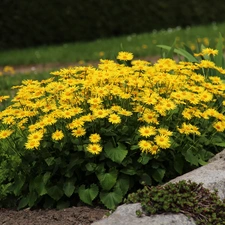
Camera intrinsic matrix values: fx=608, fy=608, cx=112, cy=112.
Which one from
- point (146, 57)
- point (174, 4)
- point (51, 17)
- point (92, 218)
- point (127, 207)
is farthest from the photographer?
point (174, 4)

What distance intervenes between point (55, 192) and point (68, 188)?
88 mm

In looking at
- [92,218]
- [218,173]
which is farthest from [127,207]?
[218,173]

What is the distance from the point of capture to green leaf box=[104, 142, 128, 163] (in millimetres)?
3596

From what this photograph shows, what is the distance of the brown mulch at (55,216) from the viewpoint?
3.47 m

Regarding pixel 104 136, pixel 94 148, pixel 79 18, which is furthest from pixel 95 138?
pixel 79 18

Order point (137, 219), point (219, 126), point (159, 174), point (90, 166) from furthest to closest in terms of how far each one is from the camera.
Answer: point (219, 126), point (159, 174), point (90, 166), point (137, 219)

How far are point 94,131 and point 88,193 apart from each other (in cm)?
38

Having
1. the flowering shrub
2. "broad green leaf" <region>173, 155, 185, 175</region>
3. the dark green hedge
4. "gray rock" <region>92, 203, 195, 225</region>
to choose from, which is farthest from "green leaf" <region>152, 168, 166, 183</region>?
the dark green hedge

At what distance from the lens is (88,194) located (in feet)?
11.9

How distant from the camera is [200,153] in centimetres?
392

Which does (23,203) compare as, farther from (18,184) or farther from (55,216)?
(55,216)

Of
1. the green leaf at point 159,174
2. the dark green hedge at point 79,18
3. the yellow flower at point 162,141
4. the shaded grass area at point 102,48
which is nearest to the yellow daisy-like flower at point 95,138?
the yellow flower at point 162,141

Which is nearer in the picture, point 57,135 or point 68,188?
point 57,135

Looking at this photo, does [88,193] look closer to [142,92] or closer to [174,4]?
[142,92]
